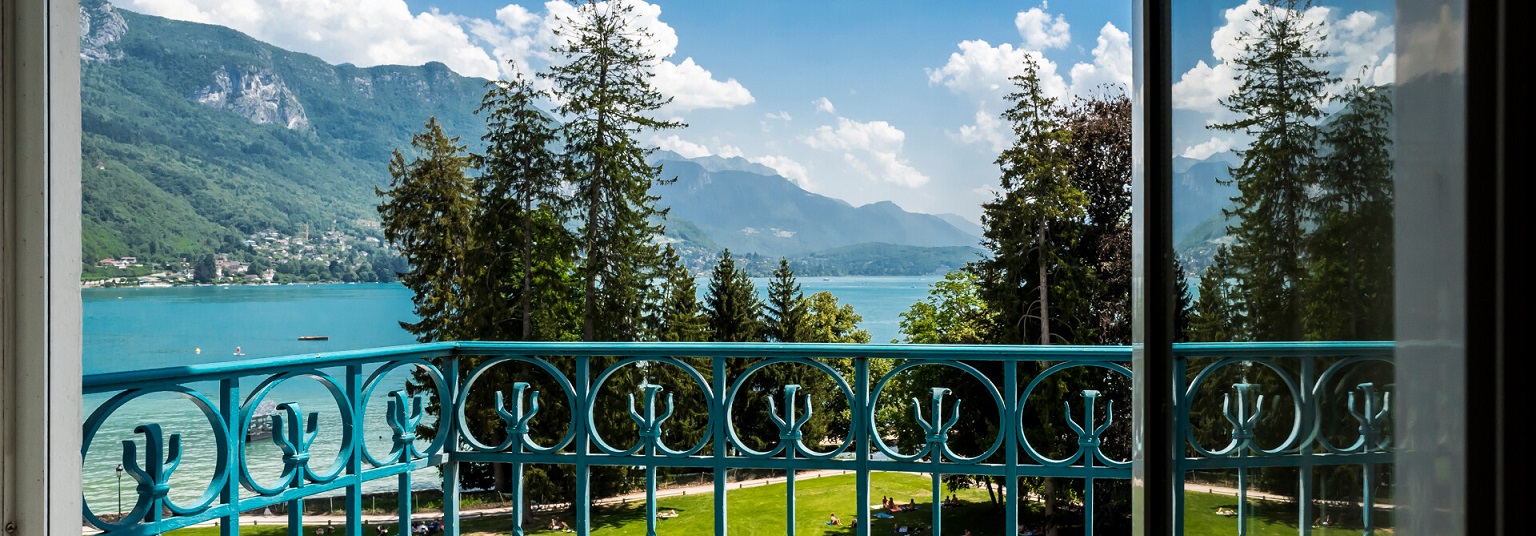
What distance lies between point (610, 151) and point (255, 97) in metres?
26.1

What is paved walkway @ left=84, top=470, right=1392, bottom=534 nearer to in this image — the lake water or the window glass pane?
the lake water

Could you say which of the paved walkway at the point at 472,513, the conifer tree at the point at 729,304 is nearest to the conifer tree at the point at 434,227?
the paved walkway at the point at 472,513

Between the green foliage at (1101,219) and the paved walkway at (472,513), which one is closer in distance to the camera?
the green foliage at (1101,219)

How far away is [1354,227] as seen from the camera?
34 centimetres

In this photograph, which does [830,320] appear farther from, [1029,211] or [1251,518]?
[1251,518]

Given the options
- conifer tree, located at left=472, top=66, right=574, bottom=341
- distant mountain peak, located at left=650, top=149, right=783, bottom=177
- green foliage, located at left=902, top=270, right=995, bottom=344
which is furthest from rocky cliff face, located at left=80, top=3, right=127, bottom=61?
green foliage, located at left=902, top=270, right=995, bottom=344

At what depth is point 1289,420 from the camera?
385 mm

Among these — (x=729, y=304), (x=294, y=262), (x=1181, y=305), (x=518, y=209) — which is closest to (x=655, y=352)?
(x=1181, y=305)

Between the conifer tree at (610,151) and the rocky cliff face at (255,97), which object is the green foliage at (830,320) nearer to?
the conifer tree at (610,151)

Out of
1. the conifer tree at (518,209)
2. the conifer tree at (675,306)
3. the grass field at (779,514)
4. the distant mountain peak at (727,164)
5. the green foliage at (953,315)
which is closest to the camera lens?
the green foliage at (953,315)

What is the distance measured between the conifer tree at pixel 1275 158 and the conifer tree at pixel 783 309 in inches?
759

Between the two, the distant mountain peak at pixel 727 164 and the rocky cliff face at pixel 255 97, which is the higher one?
the rocky cliff face at pixel 255 97

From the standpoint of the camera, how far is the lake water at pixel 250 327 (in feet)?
73.5
